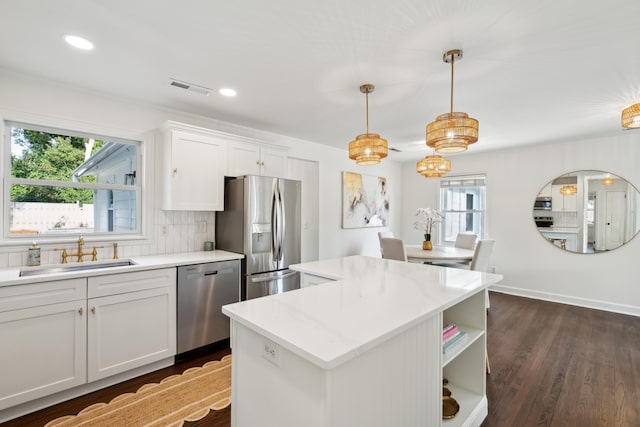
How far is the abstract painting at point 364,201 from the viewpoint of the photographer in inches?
202

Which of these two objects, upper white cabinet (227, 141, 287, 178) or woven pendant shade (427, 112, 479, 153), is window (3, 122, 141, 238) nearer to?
upper white cabinet (227, 141, 287, 178)

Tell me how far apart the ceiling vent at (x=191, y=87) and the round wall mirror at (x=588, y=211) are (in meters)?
5.06

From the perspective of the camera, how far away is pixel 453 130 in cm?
189

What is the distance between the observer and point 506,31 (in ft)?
5.85

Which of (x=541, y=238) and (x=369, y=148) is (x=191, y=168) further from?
(x=541, y=238)

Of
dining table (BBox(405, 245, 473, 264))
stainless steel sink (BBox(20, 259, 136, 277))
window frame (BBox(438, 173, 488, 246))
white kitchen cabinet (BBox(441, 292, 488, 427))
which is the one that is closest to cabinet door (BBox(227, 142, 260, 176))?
stainless steel sink (BBox(20, 259, 136, 277))

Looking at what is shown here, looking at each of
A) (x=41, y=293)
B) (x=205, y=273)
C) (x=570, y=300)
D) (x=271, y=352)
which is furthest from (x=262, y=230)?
(x=570, y=300)

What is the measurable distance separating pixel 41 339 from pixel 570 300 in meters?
6.21

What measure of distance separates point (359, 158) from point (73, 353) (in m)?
2.66

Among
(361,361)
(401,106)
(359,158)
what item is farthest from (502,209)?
(361,361)

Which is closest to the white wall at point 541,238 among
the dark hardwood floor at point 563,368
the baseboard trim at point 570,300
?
the baseboard trim at point 570,300

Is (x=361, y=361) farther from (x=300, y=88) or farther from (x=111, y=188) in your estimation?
(x=111, y=188)

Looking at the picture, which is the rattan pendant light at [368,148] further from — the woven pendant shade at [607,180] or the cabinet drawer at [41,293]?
the woven pendant shade at [607,180]

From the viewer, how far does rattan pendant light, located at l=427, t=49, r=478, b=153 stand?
188 centimetres
